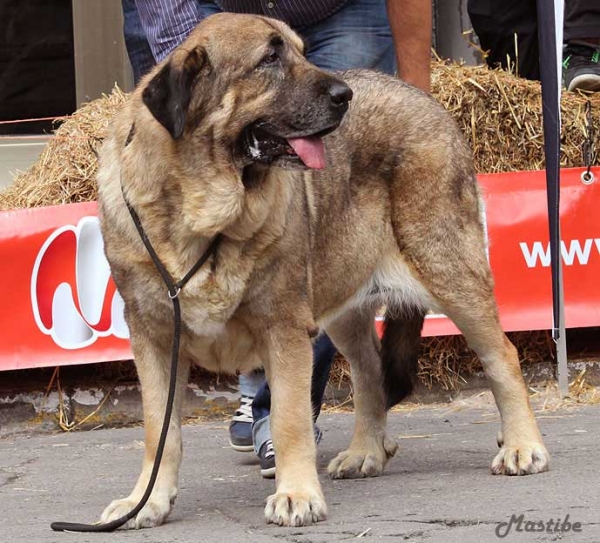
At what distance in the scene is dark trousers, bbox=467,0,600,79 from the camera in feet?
24.8

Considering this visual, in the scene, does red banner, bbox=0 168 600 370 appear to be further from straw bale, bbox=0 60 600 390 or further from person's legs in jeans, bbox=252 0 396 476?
person's legs in jeans, bbox=252 0 396 476

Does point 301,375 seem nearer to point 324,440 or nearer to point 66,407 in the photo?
point 324,440

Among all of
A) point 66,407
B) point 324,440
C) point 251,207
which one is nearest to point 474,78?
point 324,440

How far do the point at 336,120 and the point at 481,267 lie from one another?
1262 mm

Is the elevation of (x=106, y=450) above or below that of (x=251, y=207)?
below

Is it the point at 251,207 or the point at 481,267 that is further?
the point at 481,267

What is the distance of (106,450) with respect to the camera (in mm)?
5945

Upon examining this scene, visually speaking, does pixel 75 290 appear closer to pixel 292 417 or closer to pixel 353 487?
pixel 353 487

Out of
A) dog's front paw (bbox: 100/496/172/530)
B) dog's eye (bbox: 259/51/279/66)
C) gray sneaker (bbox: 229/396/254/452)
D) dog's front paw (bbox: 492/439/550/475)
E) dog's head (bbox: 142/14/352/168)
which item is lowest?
gray sneaker (bbox: 229/396/254/452)

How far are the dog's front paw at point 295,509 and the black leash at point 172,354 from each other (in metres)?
0.40

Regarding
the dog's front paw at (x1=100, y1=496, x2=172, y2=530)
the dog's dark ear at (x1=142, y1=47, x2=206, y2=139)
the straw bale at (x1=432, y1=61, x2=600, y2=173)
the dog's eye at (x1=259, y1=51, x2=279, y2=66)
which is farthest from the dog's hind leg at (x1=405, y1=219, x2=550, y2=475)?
the straw bale at (x1=432, y1=61, x2=600, y2=173)

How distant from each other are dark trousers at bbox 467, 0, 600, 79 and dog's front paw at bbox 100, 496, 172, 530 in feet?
14.1

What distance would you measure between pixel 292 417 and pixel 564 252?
3.04 m

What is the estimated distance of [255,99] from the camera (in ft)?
13.1
